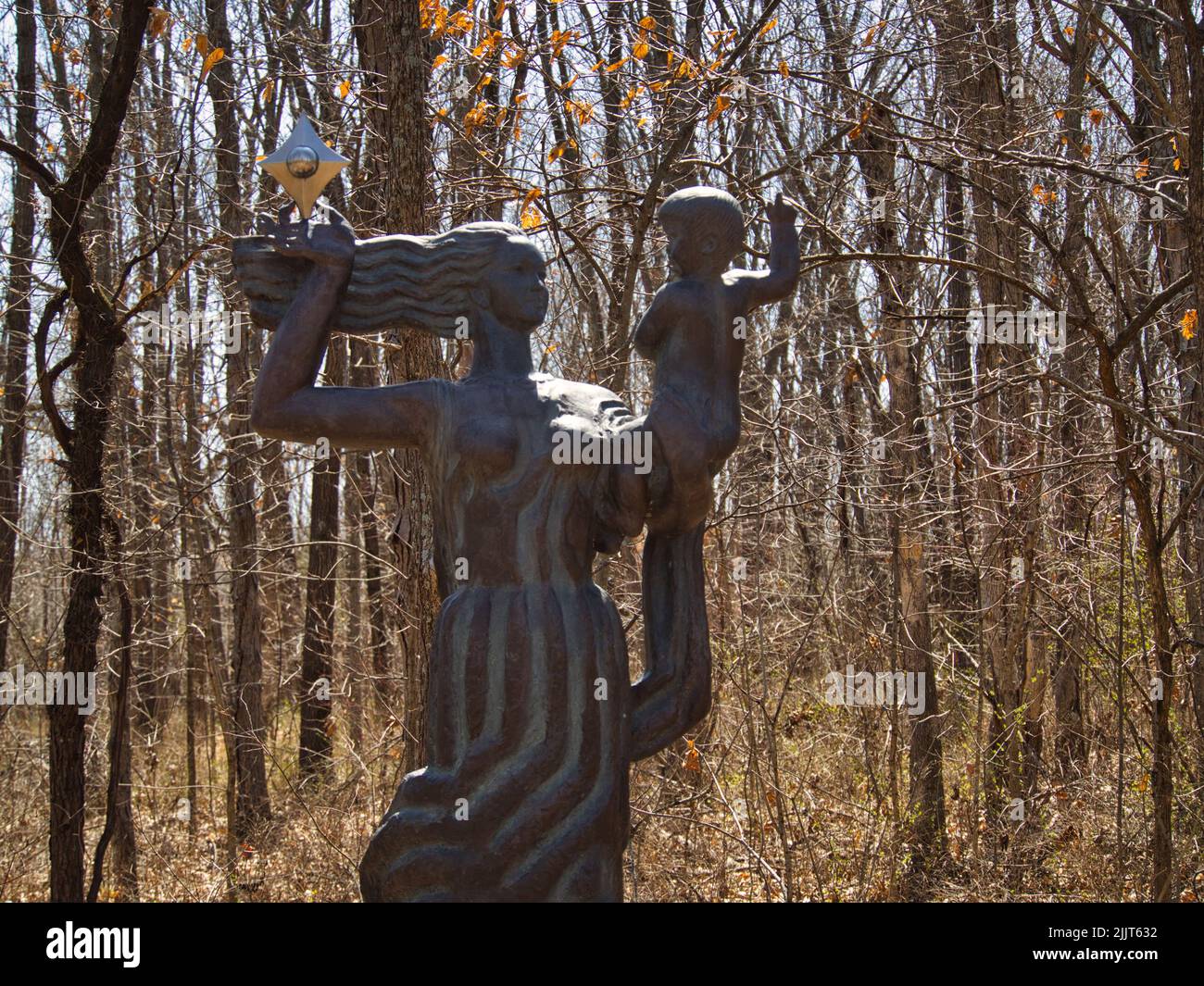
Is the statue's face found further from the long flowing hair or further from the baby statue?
the baby statue

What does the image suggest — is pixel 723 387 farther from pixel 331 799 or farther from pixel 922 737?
pixel 331 799

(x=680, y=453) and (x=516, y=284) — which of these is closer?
(x=680, y=453)

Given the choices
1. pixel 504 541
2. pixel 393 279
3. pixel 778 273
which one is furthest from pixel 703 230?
pixel 504 541

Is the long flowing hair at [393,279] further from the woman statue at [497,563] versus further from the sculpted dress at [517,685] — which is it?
the sculpted dress at [517,685]

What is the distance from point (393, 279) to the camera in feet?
12.6

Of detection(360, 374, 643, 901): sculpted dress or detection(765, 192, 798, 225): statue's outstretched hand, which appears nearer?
detection(360, 374, 643, 901): sculpted dress

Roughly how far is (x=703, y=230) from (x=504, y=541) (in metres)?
1.06

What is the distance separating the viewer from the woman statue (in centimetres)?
359

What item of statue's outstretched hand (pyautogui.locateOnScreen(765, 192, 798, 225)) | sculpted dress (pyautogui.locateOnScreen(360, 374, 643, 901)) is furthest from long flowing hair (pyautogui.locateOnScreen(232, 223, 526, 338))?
statue's outstretched hand (pyautogui.locateOnScreen(765, 192, 798, 225))

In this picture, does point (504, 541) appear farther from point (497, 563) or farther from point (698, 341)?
point (698, 341)

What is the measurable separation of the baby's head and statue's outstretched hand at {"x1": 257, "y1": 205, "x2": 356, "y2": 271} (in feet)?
3.05

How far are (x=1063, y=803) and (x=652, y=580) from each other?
5572 mm

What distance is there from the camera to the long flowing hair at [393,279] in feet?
12.5
